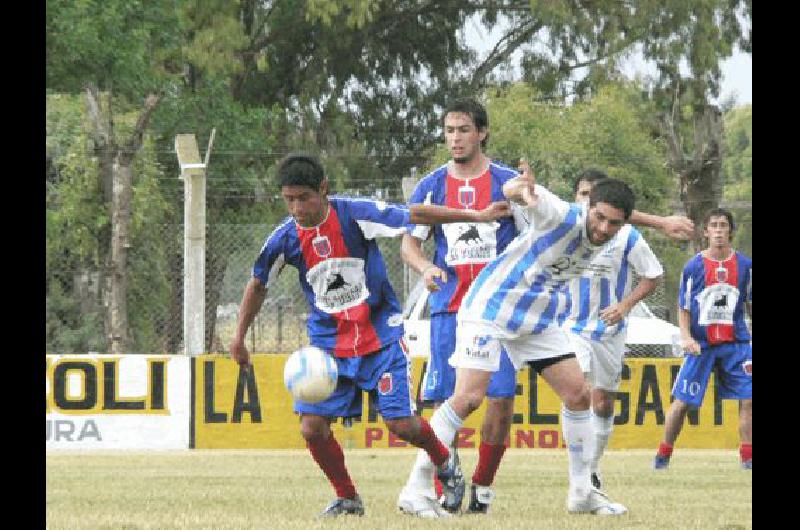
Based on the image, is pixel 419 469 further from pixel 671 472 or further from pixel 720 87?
pixel 720 87

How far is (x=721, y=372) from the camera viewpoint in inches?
496

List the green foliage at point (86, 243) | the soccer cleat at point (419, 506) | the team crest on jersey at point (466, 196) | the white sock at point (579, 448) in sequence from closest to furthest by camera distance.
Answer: the soccer cleat at point (419, 506) < the white sock at point (579, 448) < the team crest on jersey at point (466, 196) < the green foliage at point (86, 243)

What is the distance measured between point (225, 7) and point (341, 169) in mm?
3706

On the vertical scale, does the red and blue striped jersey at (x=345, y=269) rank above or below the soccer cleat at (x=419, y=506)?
above

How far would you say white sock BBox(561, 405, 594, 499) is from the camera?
26.7 ft

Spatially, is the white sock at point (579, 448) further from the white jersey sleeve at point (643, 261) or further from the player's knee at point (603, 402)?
the player's knee at point (603, 402)

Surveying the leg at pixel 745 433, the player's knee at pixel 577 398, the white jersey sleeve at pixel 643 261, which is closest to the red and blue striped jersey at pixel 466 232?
the player's knee at pixel 577 398

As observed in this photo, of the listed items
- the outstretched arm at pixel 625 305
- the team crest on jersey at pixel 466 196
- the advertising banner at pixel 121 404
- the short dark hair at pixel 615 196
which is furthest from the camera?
the advertising banner at pixel 121 404

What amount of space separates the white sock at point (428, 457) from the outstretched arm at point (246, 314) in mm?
930

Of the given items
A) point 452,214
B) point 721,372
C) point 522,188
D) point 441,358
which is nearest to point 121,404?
point 721,372

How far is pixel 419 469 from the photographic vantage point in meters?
7.89

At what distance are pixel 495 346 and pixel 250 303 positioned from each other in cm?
116

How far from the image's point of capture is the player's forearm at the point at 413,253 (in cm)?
827

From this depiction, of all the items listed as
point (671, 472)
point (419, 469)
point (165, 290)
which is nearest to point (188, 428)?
point (165, 290)
